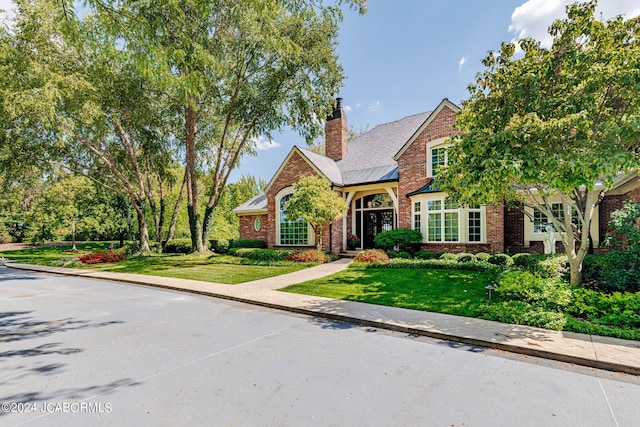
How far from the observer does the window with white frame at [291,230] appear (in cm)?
1916

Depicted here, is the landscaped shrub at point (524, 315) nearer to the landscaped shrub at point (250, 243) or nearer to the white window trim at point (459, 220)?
the white window trim at point (459, 220)

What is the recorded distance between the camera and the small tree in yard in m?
15.2

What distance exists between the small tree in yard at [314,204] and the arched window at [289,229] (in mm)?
3114

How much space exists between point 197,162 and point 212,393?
23.6 metres

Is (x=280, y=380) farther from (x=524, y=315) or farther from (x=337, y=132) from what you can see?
(x=337, y=132)

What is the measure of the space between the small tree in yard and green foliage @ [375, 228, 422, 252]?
2564 millimetres

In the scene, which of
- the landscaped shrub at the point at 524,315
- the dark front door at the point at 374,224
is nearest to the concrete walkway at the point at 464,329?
the landscaped shrub at the point at 524,315

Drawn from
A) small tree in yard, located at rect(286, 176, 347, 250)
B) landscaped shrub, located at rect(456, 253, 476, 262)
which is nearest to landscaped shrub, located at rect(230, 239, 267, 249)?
small tree in yard, located at rect(286, 176, 347, 250)

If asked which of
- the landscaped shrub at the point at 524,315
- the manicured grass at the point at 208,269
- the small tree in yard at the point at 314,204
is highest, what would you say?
the small tree in yard at the point at 314,204

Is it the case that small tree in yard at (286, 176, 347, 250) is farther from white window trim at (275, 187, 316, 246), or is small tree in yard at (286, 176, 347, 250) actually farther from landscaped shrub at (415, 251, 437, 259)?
landscaped shrub at (415, 251, 437, 259)

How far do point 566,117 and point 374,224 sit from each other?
1257 cm

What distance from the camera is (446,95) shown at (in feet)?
49.3

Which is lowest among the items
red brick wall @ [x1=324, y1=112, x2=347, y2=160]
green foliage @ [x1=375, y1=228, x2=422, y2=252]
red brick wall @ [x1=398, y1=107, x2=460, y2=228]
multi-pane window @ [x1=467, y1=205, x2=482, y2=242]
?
green foliage @ [x1=375, y1=228, x2=422, y2=252]

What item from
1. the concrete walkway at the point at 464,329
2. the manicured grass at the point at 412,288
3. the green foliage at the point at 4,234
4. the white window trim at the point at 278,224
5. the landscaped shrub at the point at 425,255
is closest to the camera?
the concrete walkway at the point at 464,329
